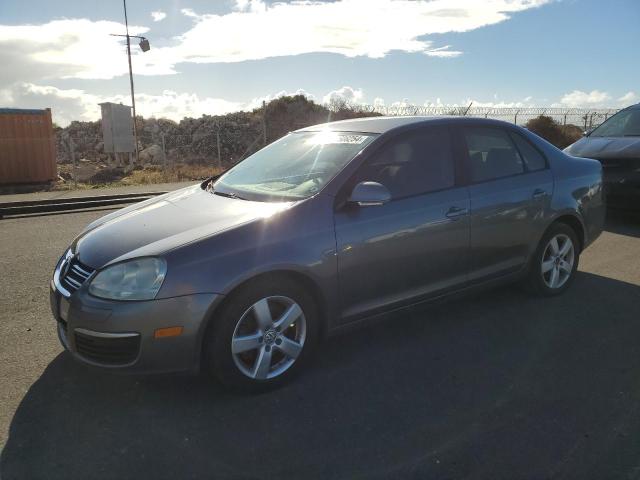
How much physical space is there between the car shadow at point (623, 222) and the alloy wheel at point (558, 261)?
2980 millimetres

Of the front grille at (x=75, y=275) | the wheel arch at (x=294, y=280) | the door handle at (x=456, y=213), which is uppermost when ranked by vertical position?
the door handle at (x=456, y=213)

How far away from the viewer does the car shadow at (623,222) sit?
757 cm

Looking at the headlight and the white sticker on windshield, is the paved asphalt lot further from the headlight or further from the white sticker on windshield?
the white sticker on windshield

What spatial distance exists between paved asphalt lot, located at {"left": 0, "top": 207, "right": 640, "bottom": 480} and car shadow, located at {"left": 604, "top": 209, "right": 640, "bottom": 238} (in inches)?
140

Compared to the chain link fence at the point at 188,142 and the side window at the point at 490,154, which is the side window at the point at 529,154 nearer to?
the side window at the point at 490,154

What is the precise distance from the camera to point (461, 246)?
4.04m

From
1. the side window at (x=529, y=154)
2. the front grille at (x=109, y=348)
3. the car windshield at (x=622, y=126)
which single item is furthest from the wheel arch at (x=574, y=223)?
the car windshield at (x=622, y=126)

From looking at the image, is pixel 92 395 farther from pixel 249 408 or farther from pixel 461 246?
pixel 461 246

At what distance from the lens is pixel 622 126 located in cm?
862

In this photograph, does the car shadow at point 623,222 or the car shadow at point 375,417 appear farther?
the car shadow at point 623,222

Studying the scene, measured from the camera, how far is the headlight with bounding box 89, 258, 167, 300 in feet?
9.54

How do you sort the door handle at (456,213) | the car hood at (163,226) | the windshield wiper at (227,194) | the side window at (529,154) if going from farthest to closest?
the side window at (529,154) < the door handle at (456,213) < the windshield wiper at (227,194) < the car hood at (163,226)

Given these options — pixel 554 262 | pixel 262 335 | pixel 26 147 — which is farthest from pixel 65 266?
pixel 26 147

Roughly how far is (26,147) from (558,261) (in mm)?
17095
